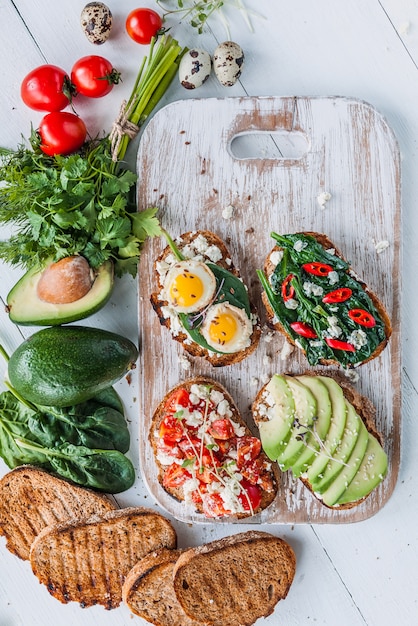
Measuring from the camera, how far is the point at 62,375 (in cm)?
373

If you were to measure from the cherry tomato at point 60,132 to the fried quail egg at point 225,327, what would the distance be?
4.43 feet

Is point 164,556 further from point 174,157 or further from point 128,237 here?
point 174,157

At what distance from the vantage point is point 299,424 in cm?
366

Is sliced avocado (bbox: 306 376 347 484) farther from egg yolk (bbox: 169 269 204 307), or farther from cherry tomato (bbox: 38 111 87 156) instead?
cherry tomato (bbox: 38 111 87 156)

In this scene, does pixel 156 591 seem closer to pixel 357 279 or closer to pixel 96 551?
pixel 96 551

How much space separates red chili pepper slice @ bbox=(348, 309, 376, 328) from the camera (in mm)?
3611

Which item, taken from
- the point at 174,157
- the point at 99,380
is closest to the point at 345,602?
the point at 99,380

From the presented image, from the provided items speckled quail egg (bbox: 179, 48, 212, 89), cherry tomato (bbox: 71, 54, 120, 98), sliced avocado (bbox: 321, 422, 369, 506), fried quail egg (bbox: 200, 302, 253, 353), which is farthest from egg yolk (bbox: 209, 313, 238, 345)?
cherry tomato (bbox: 71, 54, 120, 98)

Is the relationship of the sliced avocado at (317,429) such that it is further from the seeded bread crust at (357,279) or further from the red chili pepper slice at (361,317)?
the red chili pepper slice at (361,317)

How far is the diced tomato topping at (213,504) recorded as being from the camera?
12.5ft

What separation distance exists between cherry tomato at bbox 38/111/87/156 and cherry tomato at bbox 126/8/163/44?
0.64m

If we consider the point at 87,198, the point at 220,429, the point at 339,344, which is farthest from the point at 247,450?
the point at 87,198

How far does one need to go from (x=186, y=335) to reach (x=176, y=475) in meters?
0.86

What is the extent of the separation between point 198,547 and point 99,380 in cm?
128
